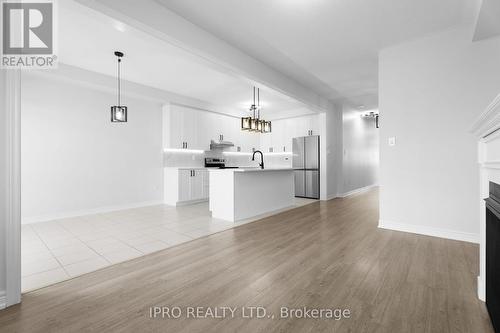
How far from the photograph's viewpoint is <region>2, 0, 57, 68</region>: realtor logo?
1661mm

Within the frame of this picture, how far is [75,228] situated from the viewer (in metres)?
3.72

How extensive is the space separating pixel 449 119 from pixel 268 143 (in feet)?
18.4

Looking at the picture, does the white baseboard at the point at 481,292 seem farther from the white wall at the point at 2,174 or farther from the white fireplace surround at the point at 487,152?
the white wall at the point at 2,174

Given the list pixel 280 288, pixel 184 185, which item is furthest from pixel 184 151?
pixel 280 288

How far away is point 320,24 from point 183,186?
4558 millimetres

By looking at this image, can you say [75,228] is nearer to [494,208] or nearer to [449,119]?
[494,208]

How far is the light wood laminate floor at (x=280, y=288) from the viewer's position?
1476 mm

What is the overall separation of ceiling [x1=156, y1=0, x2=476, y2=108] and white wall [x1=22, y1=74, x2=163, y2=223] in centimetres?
330

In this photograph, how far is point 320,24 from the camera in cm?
303

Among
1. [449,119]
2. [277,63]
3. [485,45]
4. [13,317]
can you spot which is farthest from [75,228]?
[485,45]

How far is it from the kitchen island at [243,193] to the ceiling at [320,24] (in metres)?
2.08

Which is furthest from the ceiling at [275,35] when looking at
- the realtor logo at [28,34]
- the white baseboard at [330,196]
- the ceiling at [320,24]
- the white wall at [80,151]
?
the white baseboard at [330,196]

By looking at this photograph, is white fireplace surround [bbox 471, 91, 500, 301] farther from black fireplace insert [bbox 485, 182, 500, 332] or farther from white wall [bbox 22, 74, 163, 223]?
white wall [bbox 22, 74, 163, 223]

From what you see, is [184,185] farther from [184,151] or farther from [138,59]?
[138,59]
